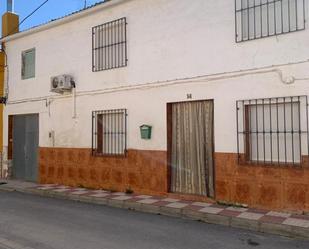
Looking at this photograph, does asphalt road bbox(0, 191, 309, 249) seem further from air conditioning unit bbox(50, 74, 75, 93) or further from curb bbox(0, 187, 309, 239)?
air conditioning unit bbox(50, 74, 75, 93)

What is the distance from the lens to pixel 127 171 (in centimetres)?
1110

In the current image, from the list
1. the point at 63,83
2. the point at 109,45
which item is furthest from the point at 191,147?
the point at 63,83

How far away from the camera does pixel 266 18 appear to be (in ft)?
28.4

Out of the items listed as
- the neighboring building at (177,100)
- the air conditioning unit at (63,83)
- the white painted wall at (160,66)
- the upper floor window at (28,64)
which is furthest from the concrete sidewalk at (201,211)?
the upper floor window at (28,64)

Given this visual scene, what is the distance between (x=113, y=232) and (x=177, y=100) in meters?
3.99

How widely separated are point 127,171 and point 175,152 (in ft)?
5.25

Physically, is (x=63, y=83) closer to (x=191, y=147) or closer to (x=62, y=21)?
(x=62, y=21)

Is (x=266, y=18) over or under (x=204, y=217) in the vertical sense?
over

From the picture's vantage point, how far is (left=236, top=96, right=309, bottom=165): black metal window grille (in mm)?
7996

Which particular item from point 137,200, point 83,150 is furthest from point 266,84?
point 83,150

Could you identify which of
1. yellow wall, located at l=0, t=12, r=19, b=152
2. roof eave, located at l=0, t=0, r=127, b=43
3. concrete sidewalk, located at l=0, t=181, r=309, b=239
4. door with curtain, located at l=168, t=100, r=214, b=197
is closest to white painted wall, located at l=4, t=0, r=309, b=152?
roof eave, located at l=0, t=0, r=127, b=43

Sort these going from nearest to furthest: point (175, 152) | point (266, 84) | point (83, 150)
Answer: point (266, 84) → point (175, 152) → point (83, 150)

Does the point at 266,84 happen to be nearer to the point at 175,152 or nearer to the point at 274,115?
the point at 274,115

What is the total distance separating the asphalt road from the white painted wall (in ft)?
7.47
